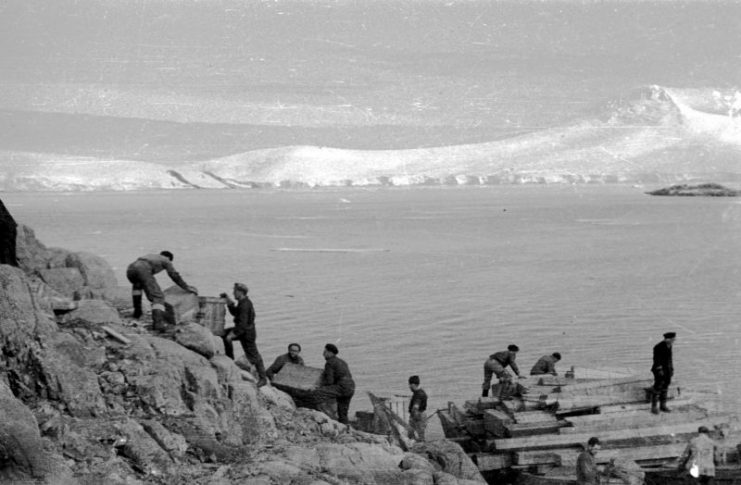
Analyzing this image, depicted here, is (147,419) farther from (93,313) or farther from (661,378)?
(661,378)

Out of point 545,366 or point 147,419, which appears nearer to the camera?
point 147,419

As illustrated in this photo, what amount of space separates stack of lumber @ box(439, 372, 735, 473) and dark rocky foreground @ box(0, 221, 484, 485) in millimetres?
1415

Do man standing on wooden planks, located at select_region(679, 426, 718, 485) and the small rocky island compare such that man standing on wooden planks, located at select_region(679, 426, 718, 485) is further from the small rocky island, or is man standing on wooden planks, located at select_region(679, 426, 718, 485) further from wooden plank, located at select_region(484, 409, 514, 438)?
the small rocky island

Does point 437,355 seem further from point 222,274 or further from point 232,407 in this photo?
point 222,274

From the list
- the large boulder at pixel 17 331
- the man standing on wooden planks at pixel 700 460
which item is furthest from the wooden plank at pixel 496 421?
the large boulder at pixel 17 331

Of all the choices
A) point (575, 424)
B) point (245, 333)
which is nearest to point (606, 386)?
point (575, 424)

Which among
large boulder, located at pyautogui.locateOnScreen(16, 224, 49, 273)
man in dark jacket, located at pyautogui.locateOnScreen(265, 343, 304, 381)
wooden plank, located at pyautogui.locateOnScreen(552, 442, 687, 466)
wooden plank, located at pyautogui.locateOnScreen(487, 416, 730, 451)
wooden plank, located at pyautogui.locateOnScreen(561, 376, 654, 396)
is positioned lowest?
wooden plank, located at pyautogui.locateOnScreen(552, 442, 687, 466)

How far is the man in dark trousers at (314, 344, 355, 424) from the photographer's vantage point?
48.5ft

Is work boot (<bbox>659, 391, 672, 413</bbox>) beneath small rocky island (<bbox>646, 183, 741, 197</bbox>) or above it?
beneath

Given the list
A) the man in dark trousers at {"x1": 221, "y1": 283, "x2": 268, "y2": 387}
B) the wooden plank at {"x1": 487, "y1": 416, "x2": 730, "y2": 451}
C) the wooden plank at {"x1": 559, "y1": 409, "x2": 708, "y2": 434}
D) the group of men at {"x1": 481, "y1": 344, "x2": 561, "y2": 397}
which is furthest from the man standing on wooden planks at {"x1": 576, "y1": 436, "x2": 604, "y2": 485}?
the man in dark trousers at {"x1": 221, "y1": 283, "x2": 268, "y2": 387}

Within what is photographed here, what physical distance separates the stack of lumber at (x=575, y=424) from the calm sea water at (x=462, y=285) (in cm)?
457

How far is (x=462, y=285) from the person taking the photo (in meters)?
44.7

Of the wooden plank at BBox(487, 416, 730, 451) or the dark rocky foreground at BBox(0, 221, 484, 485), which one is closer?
the dark rocky foreground at BBox(0, 221, 484, 485)

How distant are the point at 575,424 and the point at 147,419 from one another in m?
5.48
